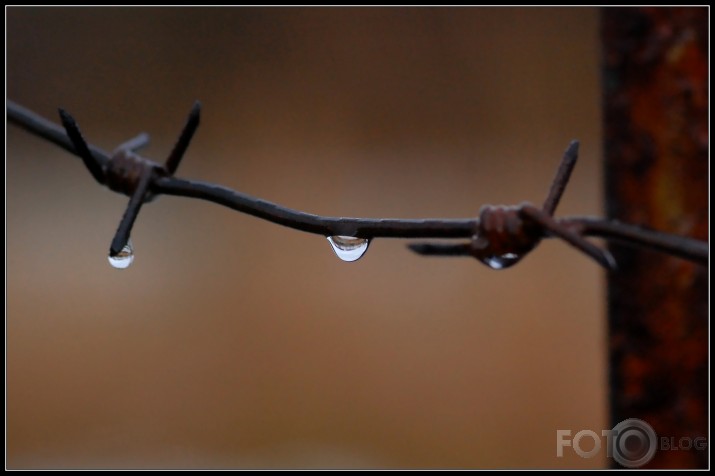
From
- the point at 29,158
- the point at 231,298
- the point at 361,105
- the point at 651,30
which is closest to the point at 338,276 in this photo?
the point at 231,298

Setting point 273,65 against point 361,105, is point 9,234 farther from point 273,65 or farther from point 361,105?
point 361,105

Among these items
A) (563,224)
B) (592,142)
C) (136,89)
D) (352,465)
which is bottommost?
(563,224)

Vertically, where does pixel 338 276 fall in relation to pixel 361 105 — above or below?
below

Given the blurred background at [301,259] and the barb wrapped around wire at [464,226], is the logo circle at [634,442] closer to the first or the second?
→ the barb wrapped around wire at [464,226]

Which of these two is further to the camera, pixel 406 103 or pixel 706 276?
pixel 406 103

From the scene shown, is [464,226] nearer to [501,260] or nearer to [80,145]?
[501,260]

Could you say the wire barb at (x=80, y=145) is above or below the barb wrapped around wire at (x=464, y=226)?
above

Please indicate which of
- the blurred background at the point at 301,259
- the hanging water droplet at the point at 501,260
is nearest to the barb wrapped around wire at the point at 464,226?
the hanging water droplet at the point at 501,260
